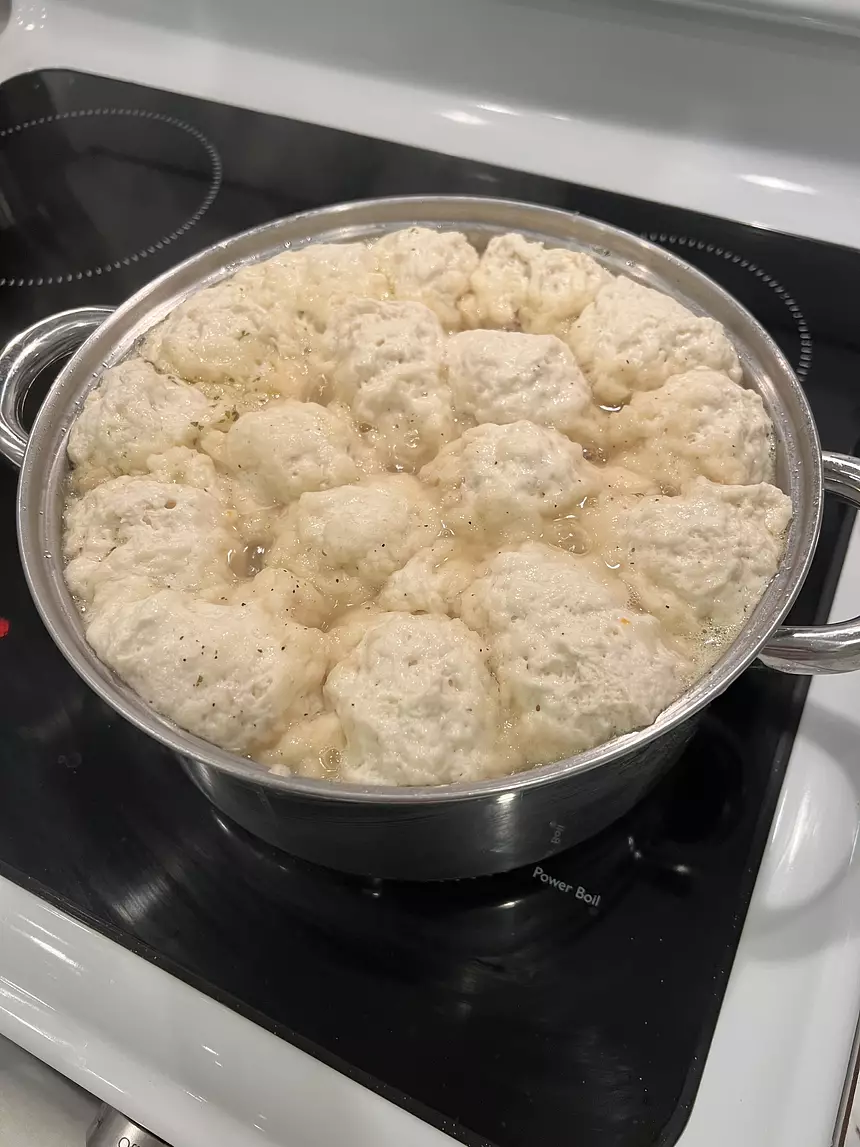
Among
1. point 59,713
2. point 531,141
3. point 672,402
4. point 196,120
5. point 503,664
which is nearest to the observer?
point 503,664

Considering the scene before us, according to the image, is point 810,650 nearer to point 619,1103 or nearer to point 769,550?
point 769,550

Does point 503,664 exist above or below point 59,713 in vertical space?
above

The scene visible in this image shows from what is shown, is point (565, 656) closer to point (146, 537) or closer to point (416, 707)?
point (416, 707)

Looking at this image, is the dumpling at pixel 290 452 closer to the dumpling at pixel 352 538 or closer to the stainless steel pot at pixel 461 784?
the dumpling at pixel 352 538

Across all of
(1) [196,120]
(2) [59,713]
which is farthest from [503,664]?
(1) [196,120]

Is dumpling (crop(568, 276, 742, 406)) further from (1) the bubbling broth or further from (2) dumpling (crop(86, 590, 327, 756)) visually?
(2) dumpling (crop(86, 590, 327, 756))

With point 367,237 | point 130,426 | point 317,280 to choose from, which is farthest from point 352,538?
point 367,237

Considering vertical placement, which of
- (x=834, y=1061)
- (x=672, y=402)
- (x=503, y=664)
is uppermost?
(x=672, y=402)
